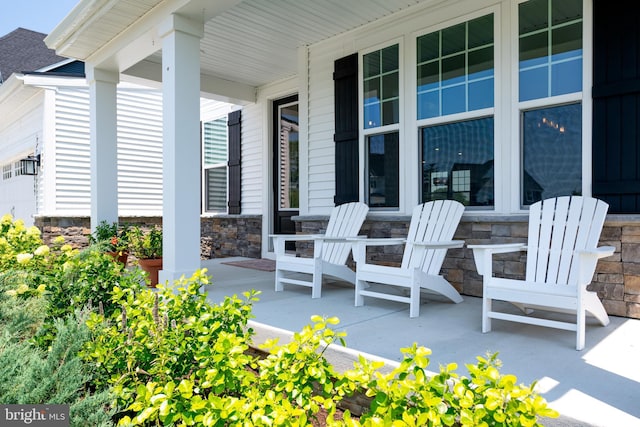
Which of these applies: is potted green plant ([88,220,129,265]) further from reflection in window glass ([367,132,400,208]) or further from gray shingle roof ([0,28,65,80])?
gray shingle roof ([0,28,65,80])

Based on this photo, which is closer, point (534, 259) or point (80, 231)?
point (534, 259)

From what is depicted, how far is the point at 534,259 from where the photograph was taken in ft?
9.66

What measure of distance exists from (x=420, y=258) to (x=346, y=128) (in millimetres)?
2160

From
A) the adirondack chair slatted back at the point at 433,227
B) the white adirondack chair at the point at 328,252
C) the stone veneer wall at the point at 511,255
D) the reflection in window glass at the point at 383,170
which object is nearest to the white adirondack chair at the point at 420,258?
the adirondack chair slatted back at the point at 433,227

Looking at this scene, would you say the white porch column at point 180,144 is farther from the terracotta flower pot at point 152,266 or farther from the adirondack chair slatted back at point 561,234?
the adirondack chair slatted back at point 561,234

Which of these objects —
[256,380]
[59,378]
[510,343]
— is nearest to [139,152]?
[59,378]

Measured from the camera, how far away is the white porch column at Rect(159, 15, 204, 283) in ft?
11.9

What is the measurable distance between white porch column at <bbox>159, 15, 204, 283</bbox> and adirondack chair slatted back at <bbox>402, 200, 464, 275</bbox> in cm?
190

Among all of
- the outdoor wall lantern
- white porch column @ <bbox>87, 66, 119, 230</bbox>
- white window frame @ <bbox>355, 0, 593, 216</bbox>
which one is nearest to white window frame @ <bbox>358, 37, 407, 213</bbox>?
white window frame @ <bbox>355, 0, 593, 216</bbox>

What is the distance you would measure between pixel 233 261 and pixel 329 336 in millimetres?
5151

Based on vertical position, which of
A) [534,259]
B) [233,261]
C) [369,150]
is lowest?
[233,261]

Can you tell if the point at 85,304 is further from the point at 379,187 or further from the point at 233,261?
the point at 233,261

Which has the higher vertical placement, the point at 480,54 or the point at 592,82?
the point at 480,54

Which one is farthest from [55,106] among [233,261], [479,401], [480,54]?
[479,401]
